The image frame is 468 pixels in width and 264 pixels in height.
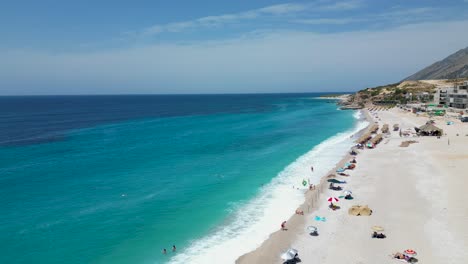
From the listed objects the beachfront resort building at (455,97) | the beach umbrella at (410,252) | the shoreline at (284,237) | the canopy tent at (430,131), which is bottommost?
the shoreline at (284,237)

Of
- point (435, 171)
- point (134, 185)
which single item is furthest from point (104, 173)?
point (435, 171)

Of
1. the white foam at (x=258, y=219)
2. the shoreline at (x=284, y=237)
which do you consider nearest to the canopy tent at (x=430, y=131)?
the white foam at (x=258, y=219)

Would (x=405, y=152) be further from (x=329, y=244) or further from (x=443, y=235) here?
(x=329, y=244)

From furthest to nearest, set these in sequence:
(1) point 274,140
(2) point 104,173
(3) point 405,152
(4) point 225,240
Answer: (1) point 274,140 → (3) point 405,152 → (2) point 104,173 → (4) point 225,240

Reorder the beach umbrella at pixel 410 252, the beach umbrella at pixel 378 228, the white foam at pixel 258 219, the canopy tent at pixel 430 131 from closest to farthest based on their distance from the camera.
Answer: the beach umbrella at pixel 410 252, the white foam at pixel 258 219, the beach umbrella at pixel 378 228, the canopy tent at pixel 430 131

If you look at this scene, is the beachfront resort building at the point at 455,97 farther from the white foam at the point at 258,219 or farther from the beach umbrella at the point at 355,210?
the beach umbrella at the point at 355,210

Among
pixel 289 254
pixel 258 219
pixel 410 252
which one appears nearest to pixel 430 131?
pixel 258 219
